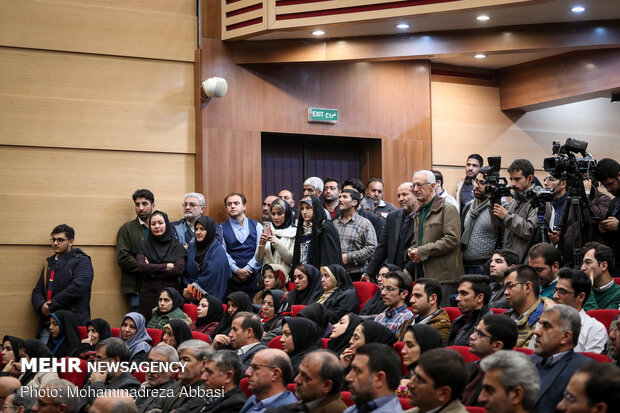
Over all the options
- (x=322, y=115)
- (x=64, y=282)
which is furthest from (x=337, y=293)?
(x=322, y=115)

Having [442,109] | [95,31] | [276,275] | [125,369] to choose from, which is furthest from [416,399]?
[442,109]

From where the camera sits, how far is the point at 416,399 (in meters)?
2.55

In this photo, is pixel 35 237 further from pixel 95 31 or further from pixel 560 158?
pixel 560 158

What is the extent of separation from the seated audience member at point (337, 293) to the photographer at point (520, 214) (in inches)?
37.9

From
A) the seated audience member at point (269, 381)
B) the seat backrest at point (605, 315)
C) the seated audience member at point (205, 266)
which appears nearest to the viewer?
the seated audience member at point (269, 381)

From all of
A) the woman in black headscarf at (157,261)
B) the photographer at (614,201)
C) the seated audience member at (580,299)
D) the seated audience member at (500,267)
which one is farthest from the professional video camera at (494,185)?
the woman in black headscarf at (157,261)

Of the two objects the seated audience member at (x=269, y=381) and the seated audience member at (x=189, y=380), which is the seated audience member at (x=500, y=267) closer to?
the seated audience member at (x=269, y=381)

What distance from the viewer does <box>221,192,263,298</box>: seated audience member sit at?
579 centimetres

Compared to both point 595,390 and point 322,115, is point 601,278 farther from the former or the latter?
point 322,115

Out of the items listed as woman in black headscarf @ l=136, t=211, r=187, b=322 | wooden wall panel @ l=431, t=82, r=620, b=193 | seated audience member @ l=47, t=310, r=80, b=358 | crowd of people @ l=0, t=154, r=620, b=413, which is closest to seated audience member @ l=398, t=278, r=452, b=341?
crowd of people @ l=0, t=154, r=620, b=413

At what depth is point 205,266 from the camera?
5570 millimetres

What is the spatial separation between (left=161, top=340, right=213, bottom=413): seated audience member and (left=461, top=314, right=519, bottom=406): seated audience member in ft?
4.08

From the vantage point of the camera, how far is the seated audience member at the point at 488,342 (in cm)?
302

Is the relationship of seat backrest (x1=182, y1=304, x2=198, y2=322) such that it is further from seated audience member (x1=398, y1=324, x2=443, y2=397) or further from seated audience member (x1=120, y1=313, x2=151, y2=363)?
seated audience member (x1=398, y1=324, x2=443, y2=397)
